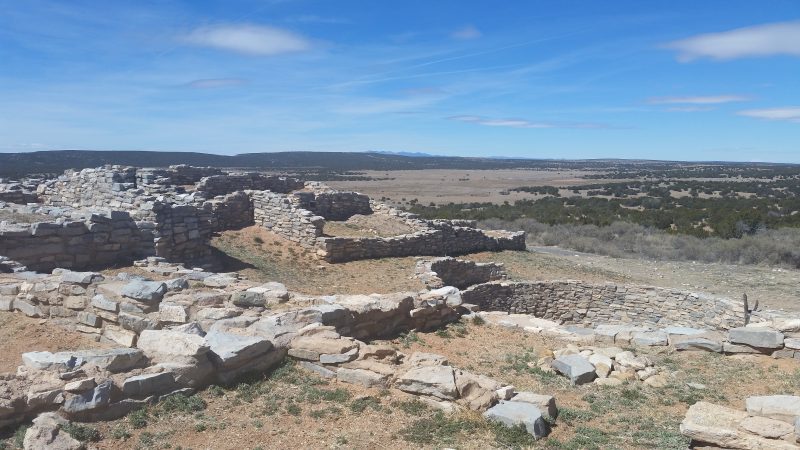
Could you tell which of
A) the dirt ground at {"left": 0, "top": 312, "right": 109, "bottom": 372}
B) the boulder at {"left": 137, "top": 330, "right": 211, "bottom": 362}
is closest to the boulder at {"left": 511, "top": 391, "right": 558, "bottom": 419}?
the boulder at {"left": 137, "top": 330, "right": 211, "bottom": 362}

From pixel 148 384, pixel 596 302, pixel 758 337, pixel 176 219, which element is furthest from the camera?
pixel 596 302

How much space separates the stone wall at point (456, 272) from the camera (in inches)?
648

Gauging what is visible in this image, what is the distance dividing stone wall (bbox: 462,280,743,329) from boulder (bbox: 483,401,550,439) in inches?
331

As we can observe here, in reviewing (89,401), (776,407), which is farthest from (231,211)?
(776,407)

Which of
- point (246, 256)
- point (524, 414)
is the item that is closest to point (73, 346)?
point (524, 414)

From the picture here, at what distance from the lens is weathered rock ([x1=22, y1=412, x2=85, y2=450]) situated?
16.3ft

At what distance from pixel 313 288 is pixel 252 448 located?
9.92 m

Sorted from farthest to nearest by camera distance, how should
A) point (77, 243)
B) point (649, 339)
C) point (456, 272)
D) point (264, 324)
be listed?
point (456, 272) → point (77, 243) → point (649, 339) → point (264, 324)

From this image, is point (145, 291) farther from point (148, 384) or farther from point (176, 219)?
point (176, 219)

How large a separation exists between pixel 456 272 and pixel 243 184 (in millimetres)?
10244

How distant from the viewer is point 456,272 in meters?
17.8

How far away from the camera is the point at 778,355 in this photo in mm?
9453

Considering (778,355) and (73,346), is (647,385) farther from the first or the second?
(73,346)

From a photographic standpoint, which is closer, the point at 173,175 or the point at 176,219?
the point at 176,219
